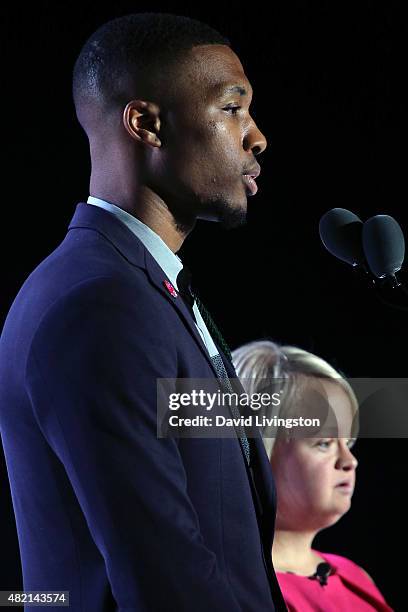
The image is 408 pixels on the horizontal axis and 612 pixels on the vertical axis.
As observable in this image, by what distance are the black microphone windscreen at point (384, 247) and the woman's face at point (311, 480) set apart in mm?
707

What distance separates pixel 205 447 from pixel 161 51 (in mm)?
623

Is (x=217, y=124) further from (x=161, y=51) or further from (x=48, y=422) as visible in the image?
(x=48, y=422)

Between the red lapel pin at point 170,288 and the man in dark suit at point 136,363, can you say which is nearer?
the man in dark suit at point 136,363

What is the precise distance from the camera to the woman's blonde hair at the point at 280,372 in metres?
1.99

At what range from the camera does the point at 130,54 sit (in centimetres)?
135

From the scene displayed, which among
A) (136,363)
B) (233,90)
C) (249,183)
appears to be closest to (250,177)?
(249,183)

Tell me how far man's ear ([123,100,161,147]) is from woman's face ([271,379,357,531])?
3.00 ft

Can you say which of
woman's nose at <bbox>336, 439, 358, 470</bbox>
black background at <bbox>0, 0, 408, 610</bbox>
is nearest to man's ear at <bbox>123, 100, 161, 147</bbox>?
woman's nose at <bbox>336, 439, 358, 470</bbox>

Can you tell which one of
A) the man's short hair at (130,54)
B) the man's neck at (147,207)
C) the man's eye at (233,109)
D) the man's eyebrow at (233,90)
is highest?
the man's short hair at (130,54)

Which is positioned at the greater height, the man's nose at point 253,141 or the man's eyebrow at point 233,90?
the man's eyebrow at point 233,90

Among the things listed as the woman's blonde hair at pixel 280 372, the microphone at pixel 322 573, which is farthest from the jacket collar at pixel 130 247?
the microphone at pixel 322 573

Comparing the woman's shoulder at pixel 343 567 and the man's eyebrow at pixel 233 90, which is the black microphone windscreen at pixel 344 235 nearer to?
the man's eyebrow at pixel 233 90

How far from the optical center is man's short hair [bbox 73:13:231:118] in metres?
1.33

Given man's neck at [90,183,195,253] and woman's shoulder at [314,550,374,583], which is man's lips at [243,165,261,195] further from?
woman's shoulder at [314,550,374,583]
